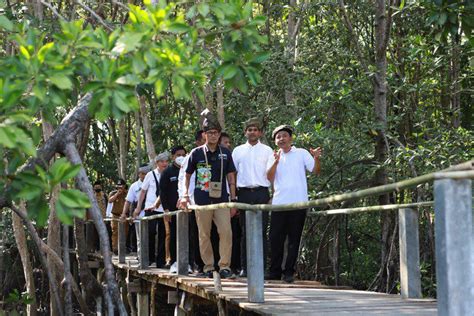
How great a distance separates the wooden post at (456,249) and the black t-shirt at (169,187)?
759cm

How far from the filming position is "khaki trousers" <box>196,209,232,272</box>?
9625mm

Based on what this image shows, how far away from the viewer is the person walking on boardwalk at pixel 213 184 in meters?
9.61

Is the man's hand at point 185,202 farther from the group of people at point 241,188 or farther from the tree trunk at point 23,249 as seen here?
the tree trunk at point 23,249

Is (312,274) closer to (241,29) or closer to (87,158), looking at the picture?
(241,29)

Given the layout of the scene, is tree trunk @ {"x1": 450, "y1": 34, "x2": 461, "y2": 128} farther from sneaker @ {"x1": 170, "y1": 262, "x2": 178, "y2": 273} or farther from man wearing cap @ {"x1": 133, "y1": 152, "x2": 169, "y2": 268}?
sneaker @ {"x1": 170, "y1": 262, "x2": 178, "y2": 273}

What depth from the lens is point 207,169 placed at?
9.61 m

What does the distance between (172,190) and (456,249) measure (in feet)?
26.1

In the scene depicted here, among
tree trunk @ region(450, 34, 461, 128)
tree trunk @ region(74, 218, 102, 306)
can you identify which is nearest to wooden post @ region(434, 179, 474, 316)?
tree trunk @ region(450, 34, 461, 128)

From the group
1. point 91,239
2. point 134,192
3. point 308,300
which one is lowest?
point 308,300

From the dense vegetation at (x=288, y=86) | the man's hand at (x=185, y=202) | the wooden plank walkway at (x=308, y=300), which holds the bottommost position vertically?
the wooden plank walkway at (x=308, y=300)

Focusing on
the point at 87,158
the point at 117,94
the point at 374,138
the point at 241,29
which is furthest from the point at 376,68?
the point at 87,158

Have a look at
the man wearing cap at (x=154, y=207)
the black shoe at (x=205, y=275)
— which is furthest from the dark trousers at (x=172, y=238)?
the black shoe at (x=205, y=275)

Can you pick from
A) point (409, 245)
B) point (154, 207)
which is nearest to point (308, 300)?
point (409, 245)

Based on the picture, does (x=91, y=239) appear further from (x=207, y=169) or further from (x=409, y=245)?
(x=409, y=245)
